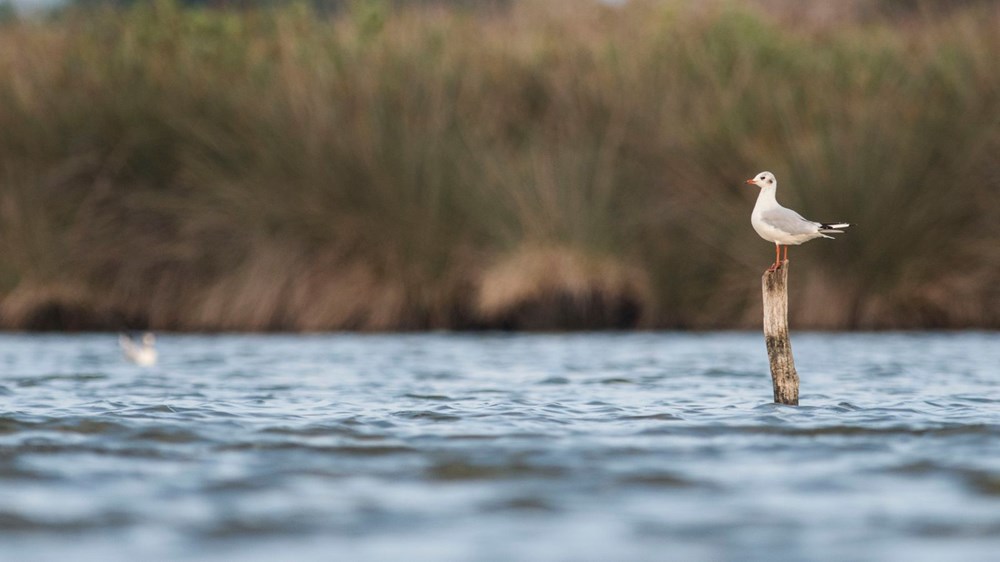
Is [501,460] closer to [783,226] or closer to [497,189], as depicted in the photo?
[783,226]

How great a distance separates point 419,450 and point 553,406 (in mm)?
1907

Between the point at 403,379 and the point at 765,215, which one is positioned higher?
the point at 765,215

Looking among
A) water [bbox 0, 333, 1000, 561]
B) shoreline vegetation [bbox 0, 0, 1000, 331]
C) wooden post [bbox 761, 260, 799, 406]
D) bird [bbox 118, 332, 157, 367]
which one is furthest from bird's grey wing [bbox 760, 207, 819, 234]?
shoreline vegetation [bbox 0, 0, 1000, 331]

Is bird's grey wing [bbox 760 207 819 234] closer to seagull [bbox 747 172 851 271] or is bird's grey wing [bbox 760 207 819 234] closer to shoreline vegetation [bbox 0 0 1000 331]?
seagull [bbox 747 172 851 271]

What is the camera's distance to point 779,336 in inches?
343

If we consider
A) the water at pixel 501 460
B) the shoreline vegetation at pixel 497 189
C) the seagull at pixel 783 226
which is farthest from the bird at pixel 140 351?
the seagull at pixel 783 226

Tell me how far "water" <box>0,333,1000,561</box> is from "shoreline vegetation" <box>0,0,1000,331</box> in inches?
92.0

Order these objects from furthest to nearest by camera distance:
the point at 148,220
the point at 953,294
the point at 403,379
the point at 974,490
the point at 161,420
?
1. the point at 148,220
2. the point at 953,294
3. the point at 403,379
4. the point at 161,420
5. the point at 974,490

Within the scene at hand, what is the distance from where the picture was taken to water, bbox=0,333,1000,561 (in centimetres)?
527

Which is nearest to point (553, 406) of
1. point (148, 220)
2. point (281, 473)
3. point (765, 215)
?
point (765, 215)

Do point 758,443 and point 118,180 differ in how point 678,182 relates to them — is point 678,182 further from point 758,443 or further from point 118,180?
point 758,443

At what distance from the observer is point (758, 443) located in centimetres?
742

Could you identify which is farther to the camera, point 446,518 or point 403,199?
point 403,199

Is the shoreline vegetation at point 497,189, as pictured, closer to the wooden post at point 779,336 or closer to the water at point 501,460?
the water at point 501,460
